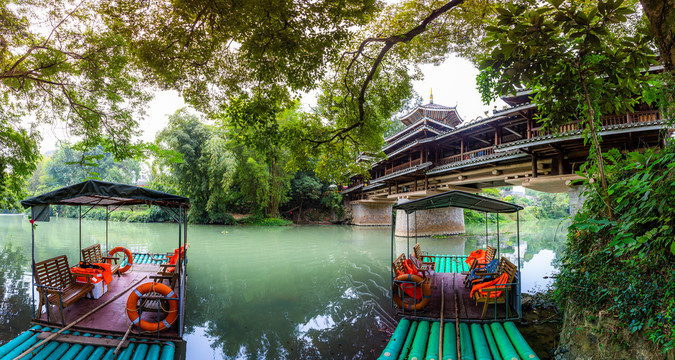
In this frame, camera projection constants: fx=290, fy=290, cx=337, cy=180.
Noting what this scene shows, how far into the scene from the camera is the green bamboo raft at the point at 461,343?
133 inches

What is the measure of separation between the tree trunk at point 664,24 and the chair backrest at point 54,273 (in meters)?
7.48

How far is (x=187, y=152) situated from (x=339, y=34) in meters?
22.8

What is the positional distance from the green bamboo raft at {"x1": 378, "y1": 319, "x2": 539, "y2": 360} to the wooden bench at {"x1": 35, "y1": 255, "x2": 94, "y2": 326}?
4.84 meters

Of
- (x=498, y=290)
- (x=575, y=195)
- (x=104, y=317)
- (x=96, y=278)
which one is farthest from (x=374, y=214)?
(x=104, y=317)

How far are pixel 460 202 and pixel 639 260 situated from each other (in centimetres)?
249

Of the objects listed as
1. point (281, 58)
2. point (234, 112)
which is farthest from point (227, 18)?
point (234, 112)

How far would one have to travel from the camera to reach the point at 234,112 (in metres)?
5.99

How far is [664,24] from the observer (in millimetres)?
2072

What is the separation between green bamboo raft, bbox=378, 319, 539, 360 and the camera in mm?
3379

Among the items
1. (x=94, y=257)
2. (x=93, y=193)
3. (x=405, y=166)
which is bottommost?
(x=94, y=257)

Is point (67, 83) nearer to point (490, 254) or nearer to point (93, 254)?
point (93, 254)

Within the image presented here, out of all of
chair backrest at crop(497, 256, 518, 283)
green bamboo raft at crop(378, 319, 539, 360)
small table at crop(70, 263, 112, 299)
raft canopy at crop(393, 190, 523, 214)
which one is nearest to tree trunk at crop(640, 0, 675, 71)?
raft canopy at crop(393, 190, 523, 214)

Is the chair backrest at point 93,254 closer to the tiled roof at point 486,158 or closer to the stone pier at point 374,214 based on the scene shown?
the tiled roof at point 486,158

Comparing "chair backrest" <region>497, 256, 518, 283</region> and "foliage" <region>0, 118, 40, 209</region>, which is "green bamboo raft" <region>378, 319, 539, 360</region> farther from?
"foliage" <region>0, 118, 40, 209</region>
